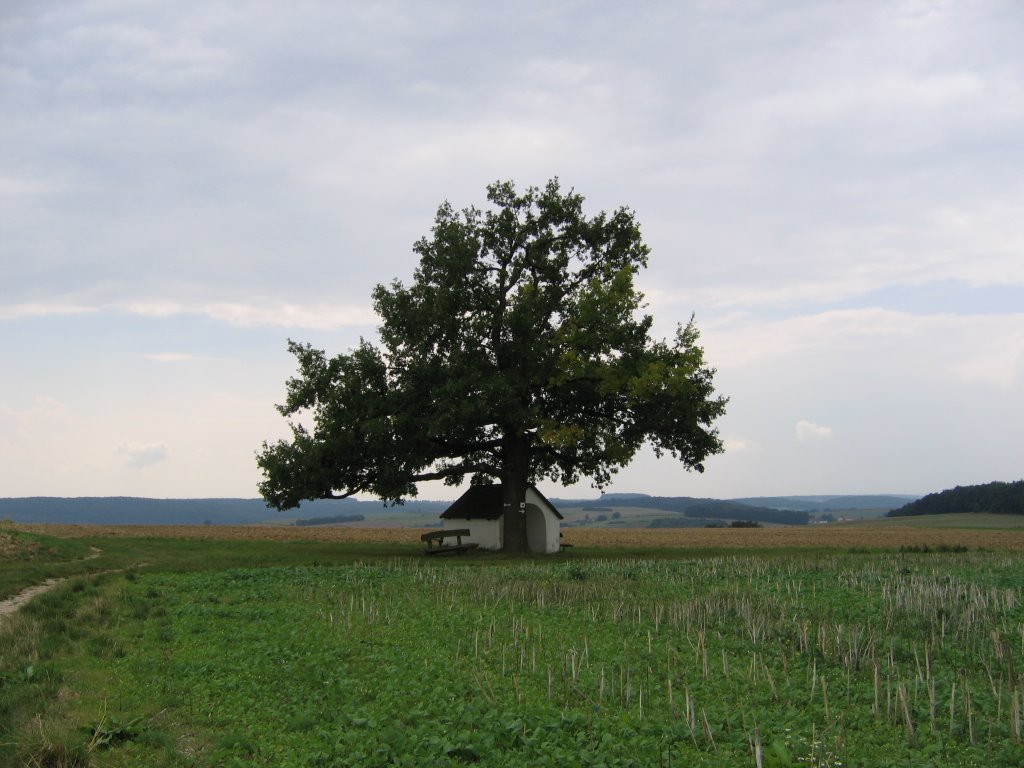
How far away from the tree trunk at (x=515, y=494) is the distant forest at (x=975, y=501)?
109697 millimetres

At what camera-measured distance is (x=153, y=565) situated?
33031mm

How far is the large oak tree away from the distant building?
2.78m

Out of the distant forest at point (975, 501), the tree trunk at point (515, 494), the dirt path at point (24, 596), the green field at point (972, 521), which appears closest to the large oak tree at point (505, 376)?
the tree trunk at point (515, 494)

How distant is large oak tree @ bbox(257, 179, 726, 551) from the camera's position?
3788 cm

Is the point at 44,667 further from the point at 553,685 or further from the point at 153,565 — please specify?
the point at 153,565

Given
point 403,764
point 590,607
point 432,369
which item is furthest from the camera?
point 432,369

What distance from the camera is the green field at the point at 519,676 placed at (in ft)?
30.0

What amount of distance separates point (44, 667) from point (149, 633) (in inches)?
144

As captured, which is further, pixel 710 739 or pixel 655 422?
pixel 655 422

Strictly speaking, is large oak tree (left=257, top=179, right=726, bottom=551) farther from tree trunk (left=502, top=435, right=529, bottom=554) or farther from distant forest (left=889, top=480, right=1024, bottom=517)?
distant forest (left=889, top=480, right=1024, bottom=517)

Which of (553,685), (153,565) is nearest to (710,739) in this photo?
(553,685)

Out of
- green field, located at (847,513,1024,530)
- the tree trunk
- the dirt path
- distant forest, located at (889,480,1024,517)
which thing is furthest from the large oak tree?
distant forest, located at (889,480,1024,517)

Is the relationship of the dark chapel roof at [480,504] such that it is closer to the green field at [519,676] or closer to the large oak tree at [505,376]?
the large oak tree at [505,376]

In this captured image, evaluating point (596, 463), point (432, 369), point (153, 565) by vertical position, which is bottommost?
point (153, 565)
